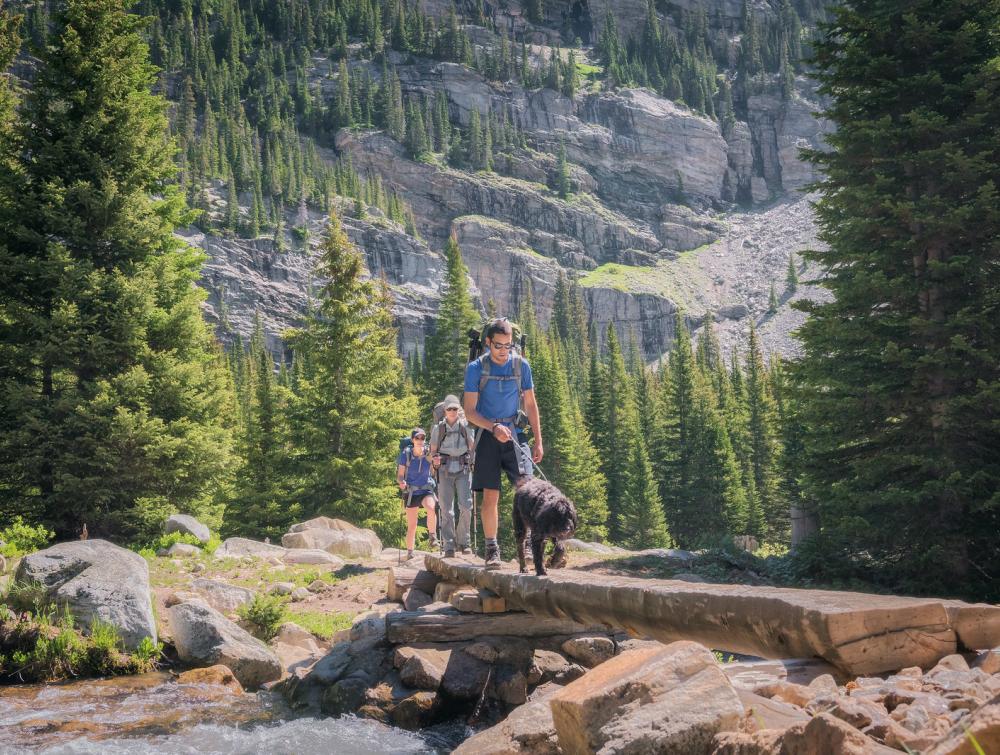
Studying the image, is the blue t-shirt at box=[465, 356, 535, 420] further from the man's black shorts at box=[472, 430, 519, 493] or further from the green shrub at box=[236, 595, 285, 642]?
the green shrub at box=[236, 595, 285, 642]

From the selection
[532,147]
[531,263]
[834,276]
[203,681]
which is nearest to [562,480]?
[834,276]

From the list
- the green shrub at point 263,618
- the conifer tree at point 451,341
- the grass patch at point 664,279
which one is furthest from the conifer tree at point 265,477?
the grass patch at point 664,279

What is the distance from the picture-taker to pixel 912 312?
11.9 m

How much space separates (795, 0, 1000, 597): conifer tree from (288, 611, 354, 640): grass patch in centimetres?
814

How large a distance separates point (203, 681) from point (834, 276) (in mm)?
12720

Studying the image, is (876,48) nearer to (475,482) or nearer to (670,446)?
(475,482)

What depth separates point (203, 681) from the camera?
27.3 feet

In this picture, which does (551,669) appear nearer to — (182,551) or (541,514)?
(541,514)

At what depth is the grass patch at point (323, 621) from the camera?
419 inches

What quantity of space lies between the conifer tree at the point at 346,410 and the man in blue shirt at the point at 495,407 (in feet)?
56.7

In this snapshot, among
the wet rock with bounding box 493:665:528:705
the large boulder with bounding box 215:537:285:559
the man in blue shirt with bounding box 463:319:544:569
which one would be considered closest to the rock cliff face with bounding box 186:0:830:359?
the large boulder with bounding box 215:537:285:559

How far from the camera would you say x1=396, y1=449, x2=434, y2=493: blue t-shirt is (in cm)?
1425

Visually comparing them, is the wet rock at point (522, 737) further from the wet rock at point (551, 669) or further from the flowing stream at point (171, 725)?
the wet rock at point (551, 669)

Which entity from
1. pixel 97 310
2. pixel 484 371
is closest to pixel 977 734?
pixel 484 371
